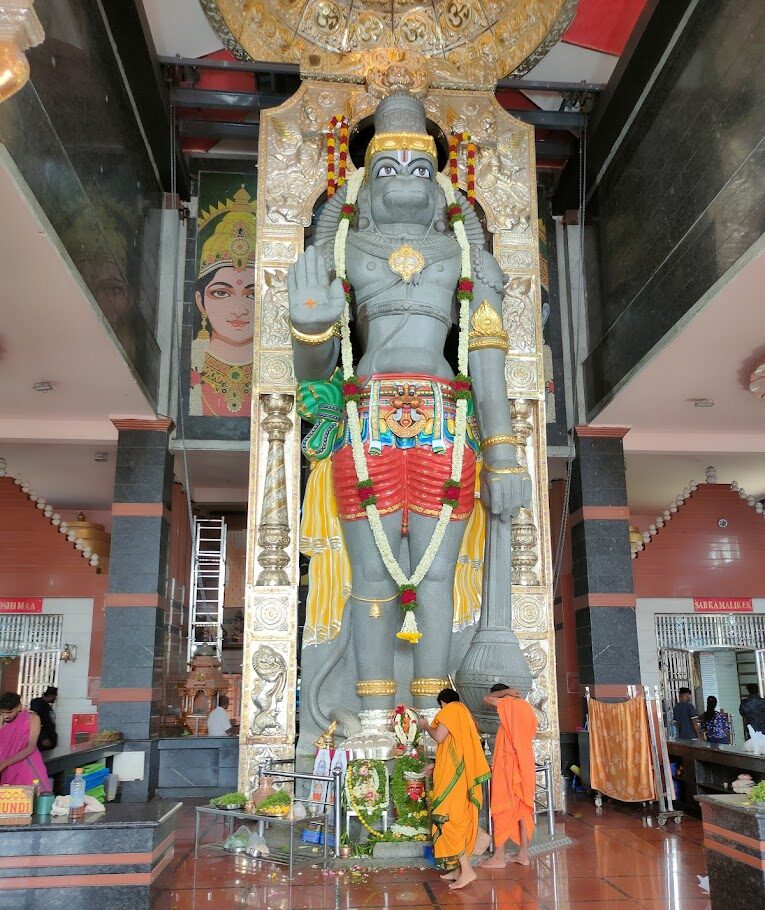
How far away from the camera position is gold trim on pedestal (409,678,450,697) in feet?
19.4

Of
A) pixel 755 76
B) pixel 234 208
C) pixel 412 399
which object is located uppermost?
pixel 234 208

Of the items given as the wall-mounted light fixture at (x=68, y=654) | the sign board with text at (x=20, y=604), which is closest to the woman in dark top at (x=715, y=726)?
the wall-mounted light fixture at (x=68, y=654)

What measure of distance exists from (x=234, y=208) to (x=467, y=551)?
445 cm

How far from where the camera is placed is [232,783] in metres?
7.95

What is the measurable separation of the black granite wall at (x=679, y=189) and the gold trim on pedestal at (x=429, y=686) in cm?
308

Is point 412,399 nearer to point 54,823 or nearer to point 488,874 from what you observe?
point 488,874

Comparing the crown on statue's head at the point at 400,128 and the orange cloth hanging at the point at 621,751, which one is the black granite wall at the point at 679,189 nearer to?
the crown on statue's head at the point at 400,128

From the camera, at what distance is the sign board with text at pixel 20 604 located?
1172cm

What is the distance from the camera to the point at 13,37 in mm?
3482

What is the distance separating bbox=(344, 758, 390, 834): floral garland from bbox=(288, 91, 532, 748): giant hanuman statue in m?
0.64

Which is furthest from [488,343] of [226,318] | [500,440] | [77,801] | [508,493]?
[77,801]

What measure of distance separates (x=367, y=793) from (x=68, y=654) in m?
7.85

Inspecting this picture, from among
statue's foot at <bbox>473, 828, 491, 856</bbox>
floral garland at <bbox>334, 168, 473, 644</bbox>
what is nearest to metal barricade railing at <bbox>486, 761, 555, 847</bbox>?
statue's foot at <bbox>473, 828, 491, 856</bbox>

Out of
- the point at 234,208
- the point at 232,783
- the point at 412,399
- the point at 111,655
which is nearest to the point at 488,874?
the point at 412,399
